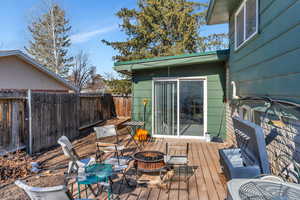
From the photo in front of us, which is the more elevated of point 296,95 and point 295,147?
point 296,95

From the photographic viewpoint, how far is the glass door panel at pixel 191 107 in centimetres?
590

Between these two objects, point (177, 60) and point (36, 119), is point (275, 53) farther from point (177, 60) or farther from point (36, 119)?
point (36, 119)

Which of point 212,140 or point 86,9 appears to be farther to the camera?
point 86,9

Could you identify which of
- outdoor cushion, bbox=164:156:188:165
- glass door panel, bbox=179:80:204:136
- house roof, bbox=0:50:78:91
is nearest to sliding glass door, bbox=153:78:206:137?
glass door panel, bbox=179:80:204:136

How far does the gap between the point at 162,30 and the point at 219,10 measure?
8.24 meters

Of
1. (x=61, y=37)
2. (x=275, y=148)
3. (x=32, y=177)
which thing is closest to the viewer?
(x=275, y=148)

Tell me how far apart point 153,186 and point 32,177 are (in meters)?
2.21

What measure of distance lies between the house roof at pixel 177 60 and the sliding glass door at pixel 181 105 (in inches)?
26.2

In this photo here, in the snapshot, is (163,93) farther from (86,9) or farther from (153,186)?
(86,9)

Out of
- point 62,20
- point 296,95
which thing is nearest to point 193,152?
point 296,95

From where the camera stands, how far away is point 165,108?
612 cm

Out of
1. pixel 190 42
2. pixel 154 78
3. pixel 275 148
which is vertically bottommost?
pixel 275 148

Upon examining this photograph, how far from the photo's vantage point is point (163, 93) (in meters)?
6.14

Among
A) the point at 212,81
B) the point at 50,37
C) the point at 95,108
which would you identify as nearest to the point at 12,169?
the point at 212,81
